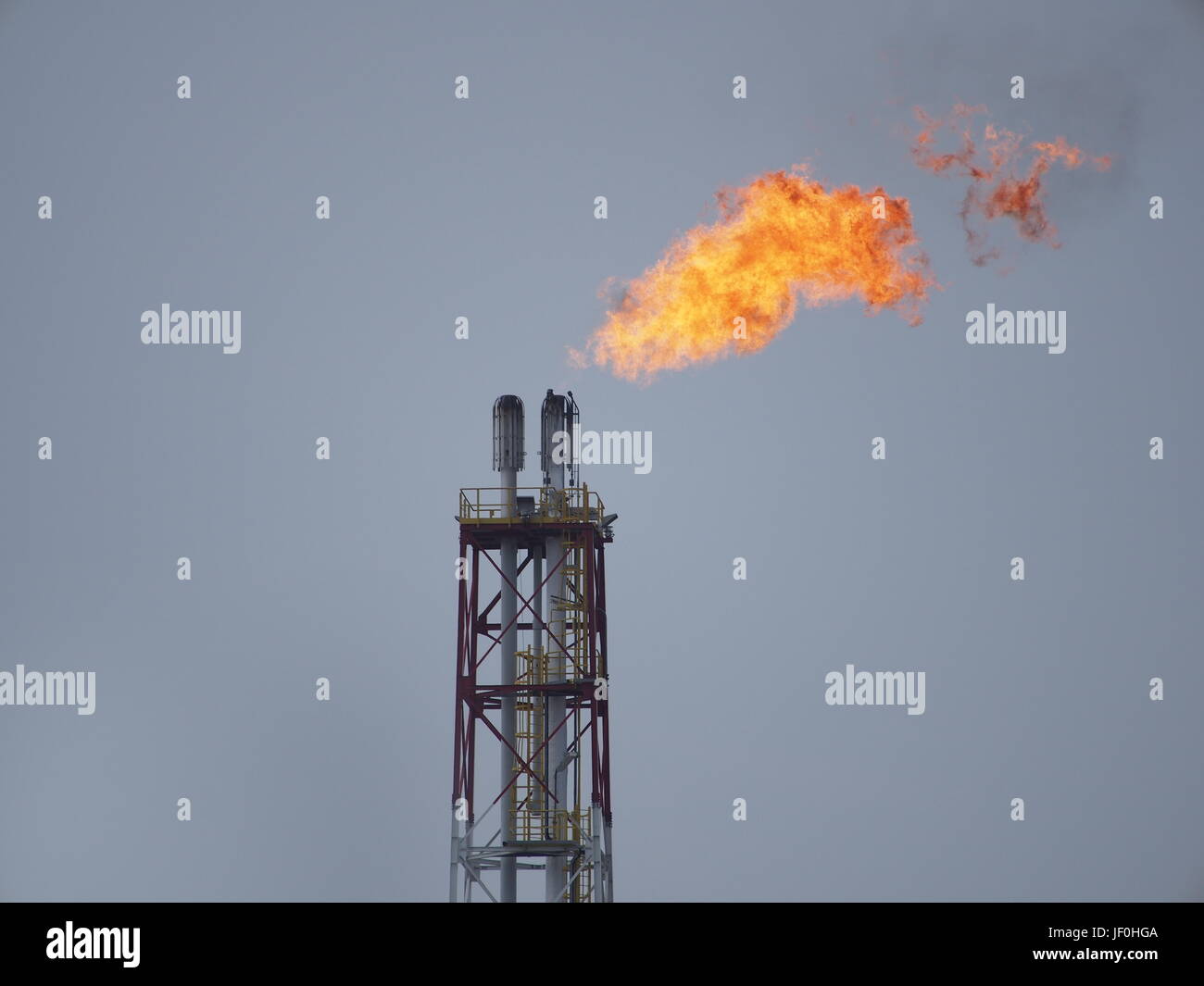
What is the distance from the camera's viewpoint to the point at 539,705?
77562 millimetres
